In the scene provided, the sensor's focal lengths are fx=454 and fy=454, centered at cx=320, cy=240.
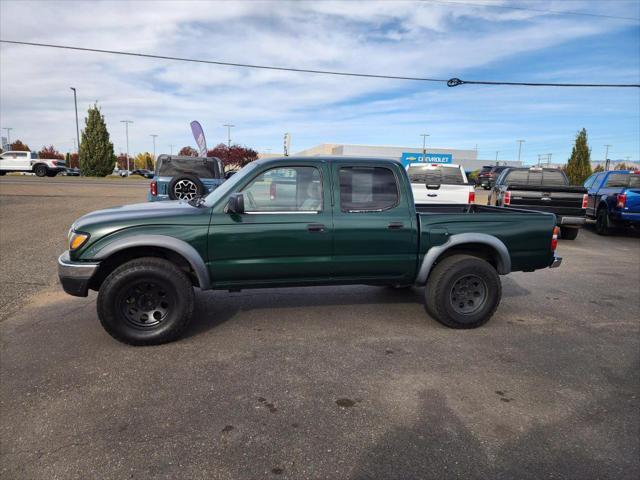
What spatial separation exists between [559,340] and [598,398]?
4.07 feet

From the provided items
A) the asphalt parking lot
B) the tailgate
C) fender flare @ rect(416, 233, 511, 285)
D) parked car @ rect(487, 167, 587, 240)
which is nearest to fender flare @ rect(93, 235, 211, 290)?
the asphalt parking lot

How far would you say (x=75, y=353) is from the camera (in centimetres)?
409

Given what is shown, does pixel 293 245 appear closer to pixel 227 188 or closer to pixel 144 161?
pixel 227 188

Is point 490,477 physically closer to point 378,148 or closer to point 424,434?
point 424,434

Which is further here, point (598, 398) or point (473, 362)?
point (473, 362)

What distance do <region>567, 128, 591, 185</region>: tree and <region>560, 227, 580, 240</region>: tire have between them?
1083 inches

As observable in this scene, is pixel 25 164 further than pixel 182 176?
Yes

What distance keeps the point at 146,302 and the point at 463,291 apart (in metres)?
3.30

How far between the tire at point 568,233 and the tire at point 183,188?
31.2 feet

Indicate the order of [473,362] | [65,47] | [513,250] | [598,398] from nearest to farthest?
[598,398], [473,362], [513,250], [65,47]

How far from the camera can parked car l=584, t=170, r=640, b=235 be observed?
11586 mm

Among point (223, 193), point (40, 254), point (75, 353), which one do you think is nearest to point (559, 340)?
point (223, 193)

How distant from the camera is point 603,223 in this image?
12.8 m

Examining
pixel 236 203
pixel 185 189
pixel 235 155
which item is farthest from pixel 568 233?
pixel 235 155
